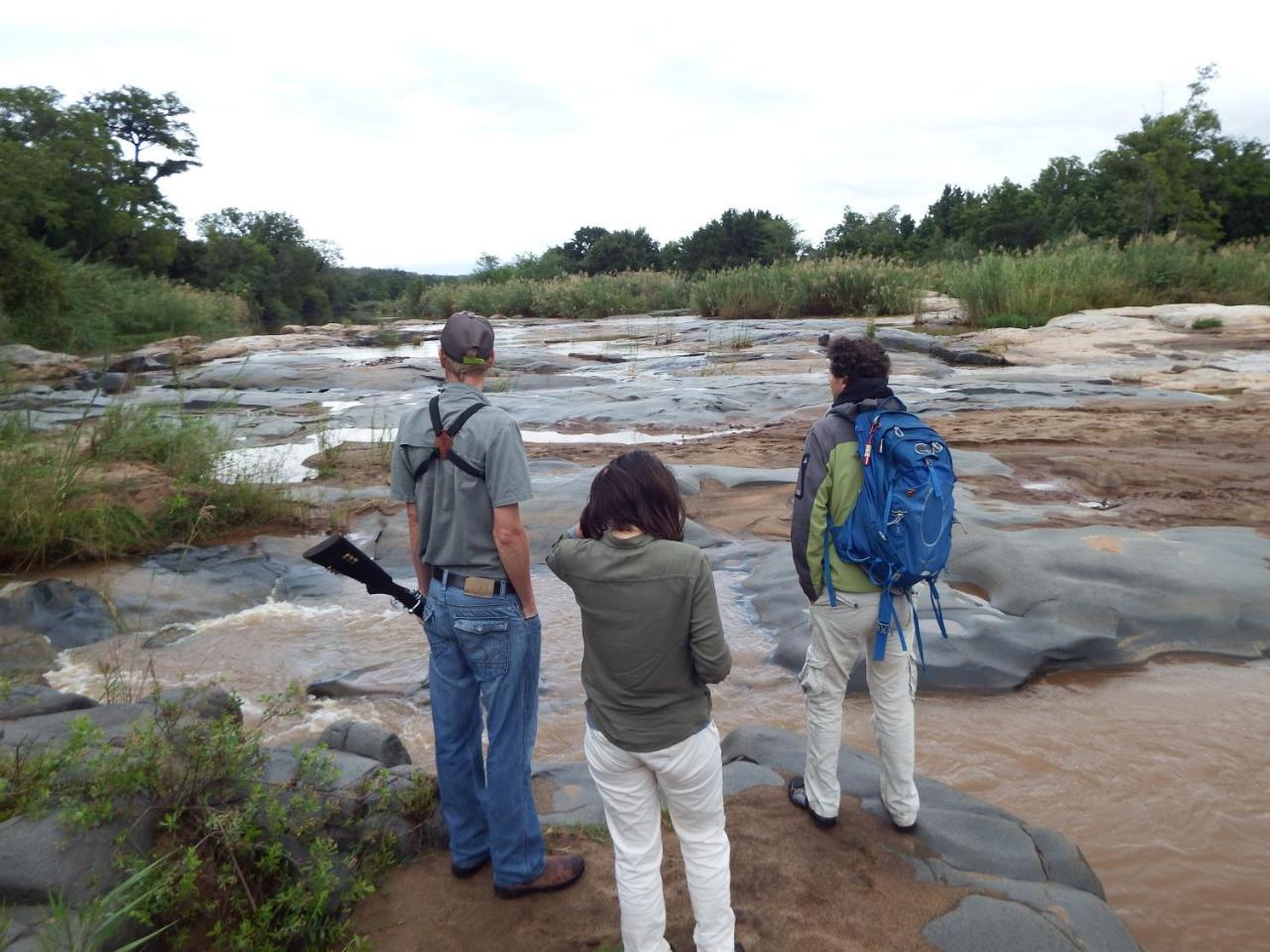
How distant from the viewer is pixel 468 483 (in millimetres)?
2797

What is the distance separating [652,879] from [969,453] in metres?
7.75

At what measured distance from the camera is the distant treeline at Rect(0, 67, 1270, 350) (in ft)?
83.2

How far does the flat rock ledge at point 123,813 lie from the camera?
8.08 feet

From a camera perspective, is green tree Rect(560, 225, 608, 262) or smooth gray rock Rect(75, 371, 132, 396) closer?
smooth gray rock Rect(75, 371, 132, 396)

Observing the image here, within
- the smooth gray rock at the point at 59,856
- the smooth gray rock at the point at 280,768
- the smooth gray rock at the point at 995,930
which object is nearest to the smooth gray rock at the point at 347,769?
the smooth gray rock at the point at 280,768

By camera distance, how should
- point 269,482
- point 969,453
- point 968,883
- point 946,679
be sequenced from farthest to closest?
point 969,453, point 269,482, point 946,679, point 968,883

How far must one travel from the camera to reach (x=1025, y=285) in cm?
2075

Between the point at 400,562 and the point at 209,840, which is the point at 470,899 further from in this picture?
the point at 400,562

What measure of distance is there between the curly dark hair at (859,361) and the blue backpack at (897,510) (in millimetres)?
169

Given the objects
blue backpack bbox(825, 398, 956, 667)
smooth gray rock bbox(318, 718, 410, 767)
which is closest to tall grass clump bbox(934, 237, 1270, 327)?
blue backpack bbox(825, 398, 956, 667)

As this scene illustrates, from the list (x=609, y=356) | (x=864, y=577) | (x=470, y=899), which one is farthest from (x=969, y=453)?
(x=609, y=356)

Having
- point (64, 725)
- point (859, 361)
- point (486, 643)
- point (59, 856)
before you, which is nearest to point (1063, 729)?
point (859, 361)

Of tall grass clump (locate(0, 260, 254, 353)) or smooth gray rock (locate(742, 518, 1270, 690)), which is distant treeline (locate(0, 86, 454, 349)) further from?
smooth gray rock (locate(742, 518, 1270, 690))

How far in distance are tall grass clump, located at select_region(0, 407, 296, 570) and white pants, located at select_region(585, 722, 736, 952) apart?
502cm
